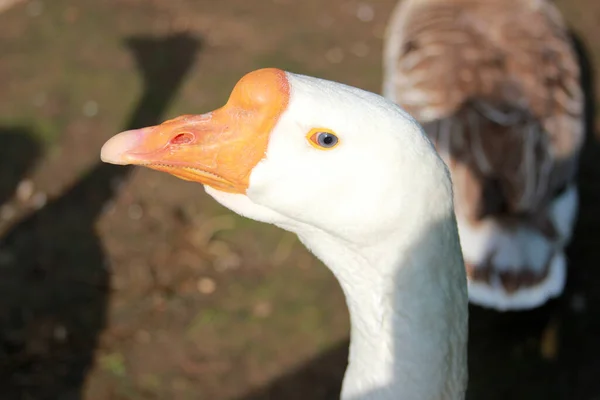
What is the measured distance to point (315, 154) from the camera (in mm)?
1646

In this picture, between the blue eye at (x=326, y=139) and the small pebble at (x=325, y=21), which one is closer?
the blue eye at (x=326, y=139)

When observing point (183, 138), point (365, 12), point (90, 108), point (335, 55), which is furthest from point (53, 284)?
point (365, 12)

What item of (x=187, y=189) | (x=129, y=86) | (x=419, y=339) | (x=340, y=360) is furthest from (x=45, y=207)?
(x=419, y=339)

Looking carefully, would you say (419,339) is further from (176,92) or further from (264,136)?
(176,92)

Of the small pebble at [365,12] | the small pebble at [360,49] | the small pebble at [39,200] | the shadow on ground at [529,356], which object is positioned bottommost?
the shadow on ground at [529,356]

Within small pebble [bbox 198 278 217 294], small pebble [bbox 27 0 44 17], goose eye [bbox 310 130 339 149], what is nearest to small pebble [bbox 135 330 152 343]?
small pebble [bbox 198 278 217 294]

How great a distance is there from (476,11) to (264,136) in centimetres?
320

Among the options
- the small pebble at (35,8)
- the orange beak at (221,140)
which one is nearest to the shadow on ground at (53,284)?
the small pebble at (35,8)

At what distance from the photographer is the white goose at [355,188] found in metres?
1.64

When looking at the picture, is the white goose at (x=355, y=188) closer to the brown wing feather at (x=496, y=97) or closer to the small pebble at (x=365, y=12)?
the brown wing feather at (x=496, y=97)

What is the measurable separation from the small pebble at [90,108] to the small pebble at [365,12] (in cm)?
239

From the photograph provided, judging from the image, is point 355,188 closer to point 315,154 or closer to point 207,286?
point 315,154

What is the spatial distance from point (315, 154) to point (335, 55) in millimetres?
4165

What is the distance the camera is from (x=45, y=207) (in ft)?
14.9
